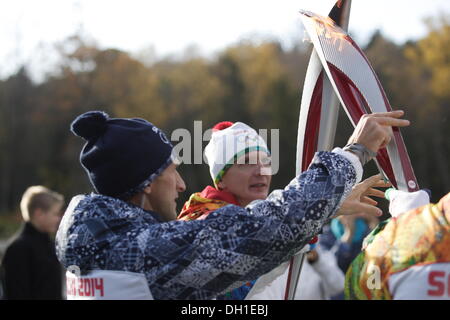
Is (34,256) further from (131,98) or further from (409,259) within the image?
(131,98)

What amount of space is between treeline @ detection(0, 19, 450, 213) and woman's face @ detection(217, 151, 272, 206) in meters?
18.6

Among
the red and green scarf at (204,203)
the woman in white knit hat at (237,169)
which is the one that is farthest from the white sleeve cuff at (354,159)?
the woman in white knit hat at (237,169)

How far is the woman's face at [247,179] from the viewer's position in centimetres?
262

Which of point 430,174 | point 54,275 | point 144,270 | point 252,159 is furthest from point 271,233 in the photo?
point 430,174

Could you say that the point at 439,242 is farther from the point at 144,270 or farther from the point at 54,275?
the point at 54,275

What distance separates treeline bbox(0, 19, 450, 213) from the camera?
76.3ft

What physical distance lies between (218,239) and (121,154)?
1.18ft

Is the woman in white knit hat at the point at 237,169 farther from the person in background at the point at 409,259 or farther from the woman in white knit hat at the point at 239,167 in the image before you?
the person in background at the point at 409,259

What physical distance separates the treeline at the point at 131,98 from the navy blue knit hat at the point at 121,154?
64.2 ft

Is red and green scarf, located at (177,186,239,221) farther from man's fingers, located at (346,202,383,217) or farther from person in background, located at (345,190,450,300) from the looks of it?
person in background, located at (345,190,450,300)

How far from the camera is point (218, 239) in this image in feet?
5.00

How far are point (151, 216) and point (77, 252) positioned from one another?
8.2 inches

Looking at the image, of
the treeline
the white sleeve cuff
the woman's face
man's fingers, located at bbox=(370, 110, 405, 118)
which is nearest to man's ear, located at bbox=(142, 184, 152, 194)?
the white sleeve cuff

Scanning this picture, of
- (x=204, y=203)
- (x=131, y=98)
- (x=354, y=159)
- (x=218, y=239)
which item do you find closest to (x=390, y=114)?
(x=354, y=159)
